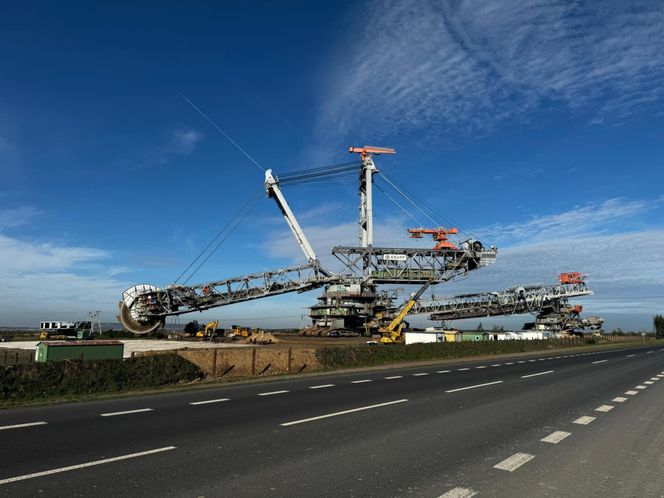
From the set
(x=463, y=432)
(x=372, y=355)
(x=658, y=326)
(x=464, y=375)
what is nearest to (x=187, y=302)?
(x=372, y=355)

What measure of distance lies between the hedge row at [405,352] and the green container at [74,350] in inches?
494

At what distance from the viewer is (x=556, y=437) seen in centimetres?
963

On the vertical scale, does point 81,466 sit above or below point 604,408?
above

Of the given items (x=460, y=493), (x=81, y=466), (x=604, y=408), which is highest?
(x=81, y=466)

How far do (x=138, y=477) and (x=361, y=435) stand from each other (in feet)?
14.8

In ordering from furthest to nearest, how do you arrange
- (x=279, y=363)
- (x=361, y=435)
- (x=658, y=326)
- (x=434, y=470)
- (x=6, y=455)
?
1. (x=658, y=326)
2. (x=279, y=363)
3. (x=361, y=435)
4. (x=6, y=455)
5. (x=434, y=470)

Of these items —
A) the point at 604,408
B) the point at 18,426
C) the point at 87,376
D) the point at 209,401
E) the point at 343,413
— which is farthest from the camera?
the point at 87,376

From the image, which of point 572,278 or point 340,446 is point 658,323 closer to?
point 572,278

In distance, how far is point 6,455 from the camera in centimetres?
798

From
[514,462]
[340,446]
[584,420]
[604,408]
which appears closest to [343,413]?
[340,446]

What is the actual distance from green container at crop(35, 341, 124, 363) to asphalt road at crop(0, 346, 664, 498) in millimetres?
11714

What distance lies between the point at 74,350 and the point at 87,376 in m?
6.45

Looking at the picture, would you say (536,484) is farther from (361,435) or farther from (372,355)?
(372,355)

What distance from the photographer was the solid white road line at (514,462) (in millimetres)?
7459
